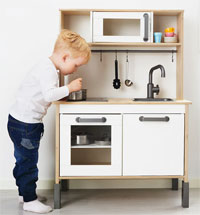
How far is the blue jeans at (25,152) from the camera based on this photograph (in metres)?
2.22

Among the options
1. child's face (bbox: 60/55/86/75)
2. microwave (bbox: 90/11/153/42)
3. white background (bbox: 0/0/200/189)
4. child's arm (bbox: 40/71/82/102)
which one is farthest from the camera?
white background (bbox: 0/0/200/189)

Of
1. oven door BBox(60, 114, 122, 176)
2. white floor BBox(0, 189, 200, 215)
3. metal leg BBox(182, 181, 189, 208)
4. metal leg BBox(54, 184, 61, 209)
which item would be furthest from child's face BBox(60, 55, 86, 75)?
metal leg BBox(182, 181, 189, 208)

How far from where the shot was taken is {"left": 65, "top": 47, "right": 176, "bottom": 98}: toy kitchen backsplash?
108 inches

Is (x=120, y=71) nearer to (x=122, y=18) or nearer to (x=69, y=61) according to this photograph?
(x=122, y=18)

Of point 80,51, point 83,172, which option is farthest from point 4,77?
point 83,172

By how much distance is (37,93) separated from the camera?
7.27ft

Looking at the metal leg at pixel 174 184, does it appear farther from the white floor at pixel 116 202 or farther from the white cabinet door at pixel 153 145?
the white cabinet door at pixel 153 145

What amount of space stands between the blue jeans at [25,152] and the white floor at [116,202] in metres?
0.15

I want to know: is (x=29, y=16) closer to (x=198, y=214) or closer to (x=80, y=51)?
(x=80, y=51)

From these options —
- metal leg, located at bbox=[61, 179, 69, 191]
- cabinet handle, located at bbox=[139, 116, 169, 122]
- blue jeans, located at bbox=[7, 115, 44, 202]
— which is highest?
cabinet handle, located at bbox=[139, 116, 169, 122]

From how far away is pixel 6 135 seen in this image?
2.74m

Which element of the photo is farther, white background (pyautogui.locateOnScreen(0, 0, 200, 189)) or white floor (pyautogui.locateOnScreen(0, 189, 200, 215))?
white background (pyautogui.locateOnScreen(0, 0, 200, 189))

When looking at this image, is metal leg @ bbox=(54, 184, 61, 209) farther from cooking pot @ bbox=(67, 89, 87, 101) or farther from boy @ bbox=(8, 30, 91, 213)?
cooking pot @ bbox=(67, 89, 87, 101)

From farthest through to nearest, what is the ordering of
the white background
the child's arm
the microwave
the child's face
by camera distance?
the white background, the microwave, the child's face, the child's arm
